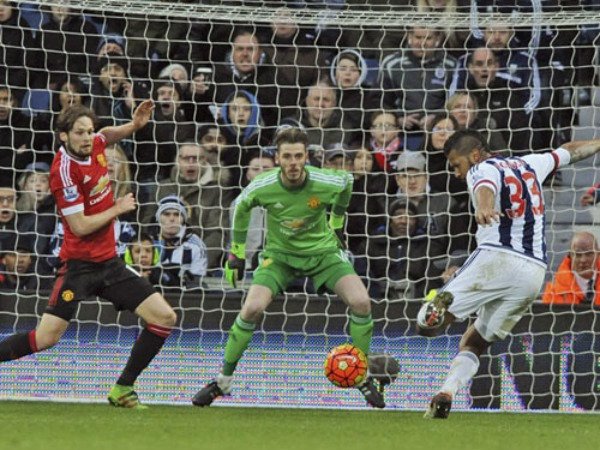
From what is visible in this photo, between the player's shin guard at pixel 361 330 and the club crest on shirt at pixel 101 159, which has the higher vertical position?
the club crest on shirt at pixel 101 159

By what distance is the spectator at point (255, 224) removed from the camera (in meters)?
10.2

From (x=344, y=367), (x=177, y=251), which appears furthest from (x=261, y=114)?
(x=344, y=367)

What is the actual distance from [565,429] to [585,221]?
371 centimetres

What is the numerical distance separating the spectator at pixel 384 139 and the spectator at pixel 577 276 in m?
1.71

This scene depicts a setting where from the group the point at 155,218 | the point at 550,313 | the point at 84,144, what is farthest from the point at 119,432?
the point at 155,218

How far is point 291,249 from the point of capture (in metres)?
8.48

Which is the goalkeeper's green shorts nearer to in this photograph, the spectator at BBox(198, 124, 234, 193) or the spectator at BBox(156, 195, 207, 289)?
the spectator at BBox(156, 195, 207, 289)

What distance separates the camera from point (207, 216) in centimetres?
1038

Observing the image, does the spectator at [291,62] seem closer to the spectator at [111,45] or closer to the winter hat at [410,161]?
the winter hat at [410,161]

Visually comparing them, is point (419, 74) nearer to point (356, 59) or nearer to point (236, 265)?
point (356, 59)

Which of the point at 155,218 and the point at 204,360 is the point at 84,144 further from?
the point at 155,218

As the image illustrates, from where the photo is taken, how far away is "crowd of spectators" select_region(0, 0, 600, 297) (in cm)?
1019

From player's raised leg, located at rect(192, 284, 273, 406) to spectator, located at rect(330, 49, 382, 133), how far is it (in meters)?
2.81

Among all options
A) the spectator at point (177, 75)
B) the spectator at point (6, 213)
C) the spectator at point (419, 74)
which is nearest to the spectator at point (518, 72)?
the spectator at point (419, 74)
